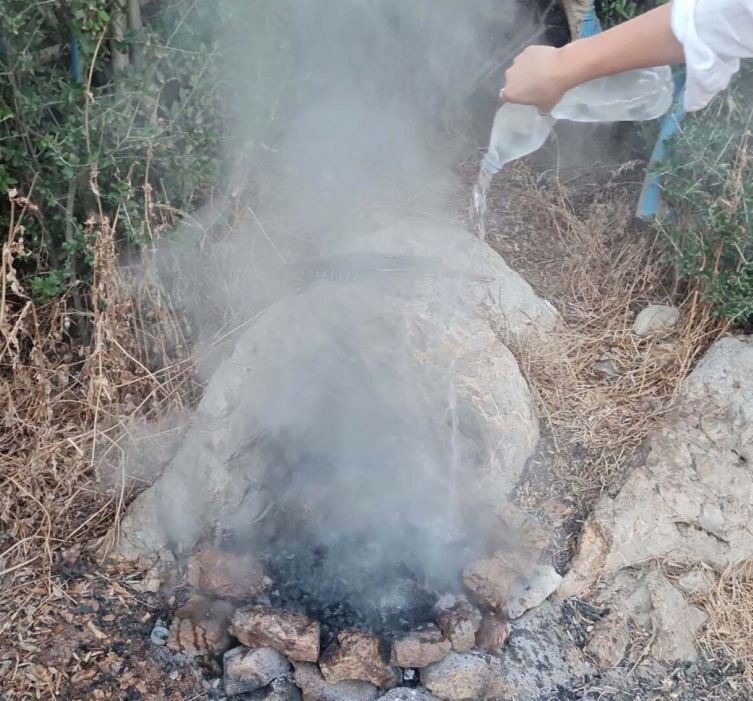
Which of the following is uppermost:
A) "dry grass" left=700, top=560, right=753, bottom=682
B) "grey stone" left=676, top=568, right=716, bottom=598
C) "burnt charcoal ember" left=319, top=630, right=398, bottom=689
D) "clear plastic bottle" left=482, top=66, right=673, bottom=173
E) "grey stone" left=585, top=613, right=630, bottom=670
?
"clear plastic bottle" left=482, top=66, right=673, bottom=173

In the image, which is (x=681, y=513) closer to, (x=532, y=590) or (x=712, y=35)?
(x=532, y=590)

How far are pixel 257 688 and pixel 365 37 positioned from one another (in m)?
2.97

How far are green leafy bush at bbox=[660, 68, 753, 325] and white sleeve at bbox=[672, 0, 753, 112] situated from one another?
1.62 m

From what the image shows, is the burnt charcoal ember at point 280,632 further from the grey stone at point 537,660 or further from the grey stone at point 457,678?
the grey stone at point 537,660

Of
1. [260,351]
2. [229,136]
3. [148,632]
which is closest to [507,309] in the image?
[260,351]

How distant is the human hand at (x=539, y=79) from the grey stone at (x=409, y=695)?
1.79 metres

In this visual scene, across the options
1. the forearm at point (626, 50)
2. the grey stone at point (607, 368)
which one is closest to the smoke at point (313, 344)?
the grey stone at point (607, 368)

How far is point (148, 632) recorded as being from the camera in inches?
101

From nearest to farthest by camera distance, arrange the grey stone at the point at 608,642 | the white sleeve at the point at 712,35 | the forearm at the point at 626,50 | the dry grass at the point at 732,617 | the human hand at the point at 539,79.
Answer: the white sleeve at the point at 712,35 → the forearm at the point at 626,50 → the human hand at the point at 539,79 → the grey stone at the point at 608,642 → the dry grass at the point at 732,617

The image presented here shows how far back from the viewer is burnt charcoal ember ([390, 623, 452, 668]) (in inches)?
95.7

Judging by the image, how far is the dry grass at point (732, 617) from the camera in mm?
2766

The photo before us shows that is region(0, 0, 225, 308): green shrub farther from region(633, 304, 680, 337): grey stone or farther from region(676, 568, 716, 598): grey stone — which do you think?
region(676, 568, 716, 598): grey stone

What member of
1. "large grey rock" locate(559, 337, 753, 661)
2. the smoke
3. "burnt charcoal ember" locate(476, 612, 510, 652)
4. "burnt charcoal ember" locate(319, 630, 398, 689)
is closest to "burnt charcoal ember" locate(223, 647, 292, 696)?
"burnt charcoal ember" locate(319, 630, 398, 689)

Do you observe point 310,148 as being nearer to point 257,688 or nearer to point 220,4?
point 220,4
